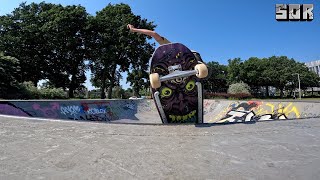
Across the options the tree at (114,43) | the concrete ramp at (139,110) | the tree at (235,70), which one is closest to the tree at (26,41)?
the tree at (114,43)

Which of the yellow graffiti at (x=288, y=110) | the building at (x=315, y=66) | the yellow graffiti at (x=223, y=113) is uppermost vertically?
the building at (x=315, y=66)

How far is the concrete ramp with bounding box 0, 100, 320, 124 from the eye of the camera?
1518cm

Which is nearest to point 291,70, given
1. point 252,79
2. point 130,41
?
point 252,79

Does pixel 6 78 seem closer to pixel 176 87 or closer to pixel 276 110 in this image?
pixel 176 87

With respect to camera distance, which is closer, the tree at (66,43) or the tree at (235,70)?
the tree at (66,43)

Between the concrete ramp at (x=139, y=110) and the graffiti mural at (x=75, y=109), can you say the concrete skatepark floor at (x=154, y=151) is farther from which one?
the graffiti mural at (x=75, y=109)

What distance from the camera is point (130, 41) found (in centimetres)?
4653

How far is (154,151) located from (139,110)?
20.8 metres

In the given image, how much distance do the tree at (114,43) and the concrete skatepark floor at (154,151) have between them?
39887 mm

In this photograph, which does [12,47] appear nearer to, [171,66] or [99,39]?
[99,39]

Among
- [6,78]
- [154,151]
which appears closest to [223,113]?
[154,151]

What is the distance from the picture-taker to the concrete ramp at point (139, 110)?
1518 centimetres

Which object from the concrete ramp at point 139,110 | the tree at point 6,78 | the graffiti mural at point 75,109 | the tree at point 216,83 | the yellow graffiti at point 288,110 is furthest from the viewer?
the tree at point 216,83

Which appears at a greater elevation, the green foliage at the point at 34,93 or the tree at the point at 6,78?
the tree at the point at 6,78
